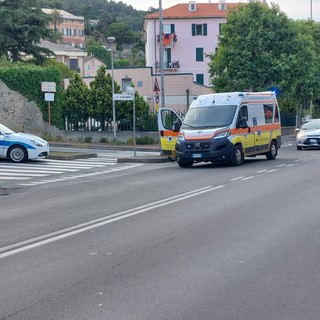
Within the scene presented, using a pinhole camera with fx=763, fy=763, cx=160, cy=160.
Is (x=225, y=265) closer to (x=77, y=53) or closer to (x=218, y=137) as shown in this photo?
(x=218, y=137)

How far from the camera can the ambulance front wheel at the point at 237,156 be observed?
84.6 feet

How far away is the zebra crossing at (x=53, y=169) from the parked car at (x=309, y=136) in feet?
34.1

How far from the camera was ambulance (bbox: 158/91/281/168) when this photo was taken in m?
Answer: 25.4

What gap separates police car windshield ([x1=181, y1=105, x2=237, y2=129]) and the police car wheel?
592cm

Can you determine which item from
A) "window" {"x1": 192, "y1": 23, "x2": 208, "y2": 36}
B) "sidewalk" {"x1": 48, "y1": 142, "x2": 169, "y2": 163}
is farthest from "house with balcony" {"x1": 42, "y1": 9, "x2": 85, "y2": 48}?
"sidewalk" {"x1": 48, "y1": 142, "x2": 169, "y2": 163}

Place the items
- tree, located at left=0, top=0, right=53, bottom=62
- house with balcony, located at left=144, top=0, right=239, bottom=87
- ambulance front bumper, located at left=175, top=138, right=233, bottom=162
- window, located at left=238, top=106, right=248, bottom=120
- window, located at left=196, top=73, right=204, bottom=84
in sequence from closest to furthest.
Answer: ambulance front bumper, located at left=175, top=138, right=233, bottom=162 < window, located at left=238, top=106, right=248, bottom=120 < tree, located at left=0, top=0, right=53, bottom=62 < window, located at left=196, top=73, right=204, bottom=84 < house with balcony, located at left=144, top=0, right=239, bottom=87

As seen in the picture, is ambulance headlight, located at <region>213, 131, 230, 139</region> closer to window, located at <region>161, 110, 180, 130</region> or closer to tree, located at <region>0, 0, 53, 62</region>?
window, located at <region>161, 110, 180, 130</region>

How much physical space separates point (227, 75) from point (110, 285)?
43124 mm

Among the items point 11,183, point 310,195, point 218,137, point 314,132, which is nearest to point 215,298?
point 310,195

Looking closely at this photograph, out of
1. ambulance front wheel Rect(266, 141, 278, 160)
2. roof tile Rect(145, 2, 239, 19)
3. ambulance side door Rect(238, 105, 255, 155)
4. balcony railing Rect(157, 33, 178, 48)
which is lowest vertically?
ambulance front wheel Rect(266, 141, 278, 160)

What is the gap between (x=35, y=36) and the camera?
55438mm

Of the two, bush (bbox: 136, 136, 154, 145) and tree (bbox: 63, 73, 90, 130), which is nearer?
bush (bbox: 136, 136, 154, 145)

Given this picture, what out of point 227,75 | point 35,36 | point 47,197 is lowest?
point 47,197

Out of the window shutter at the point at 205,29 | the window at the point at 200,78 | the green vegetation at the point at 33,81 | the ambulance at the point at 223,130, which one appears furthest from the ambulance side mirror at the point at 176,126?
the window shutter at the point at 205,29
